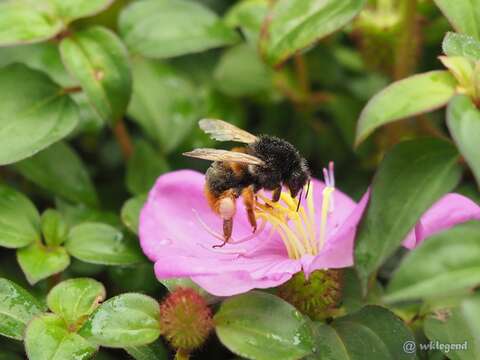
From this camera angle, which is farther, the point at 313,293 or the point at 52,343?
the point at 313,293

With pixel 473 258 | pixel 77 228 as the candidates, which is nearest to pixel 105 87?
pixel 77 228

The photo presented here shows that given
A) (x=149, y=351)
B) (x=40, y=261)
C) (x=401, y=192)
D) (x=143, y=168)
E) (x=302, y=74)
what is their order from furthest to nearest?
(x=302, y=74), (x=143, y=168), (x=40, y=261), (x=149, y=351), (x=401, y=192)


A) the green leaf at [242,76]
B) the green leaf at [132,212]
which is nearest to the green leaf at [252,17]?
the green leaf at [242,76]

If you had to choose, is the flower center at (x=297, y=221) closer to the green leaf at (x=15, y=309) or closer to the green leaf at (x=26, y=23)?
the green leaf at (x=15, y=309)

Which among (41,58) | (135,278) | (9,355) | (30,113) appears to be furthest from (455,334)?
(41,58)

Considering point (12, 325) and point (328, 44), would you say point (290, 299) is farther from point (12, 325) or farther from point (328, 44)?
point (328, 44)

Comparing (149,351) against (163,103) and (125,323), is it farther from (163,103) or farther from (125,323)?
(163,103)
